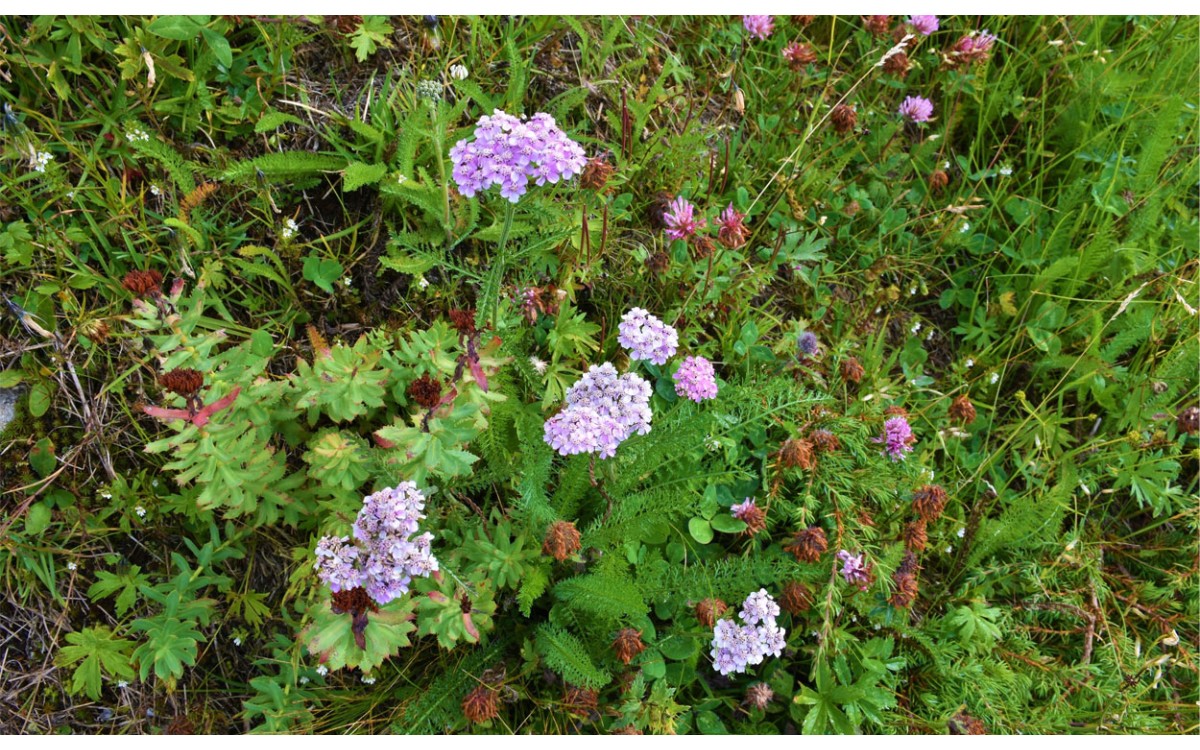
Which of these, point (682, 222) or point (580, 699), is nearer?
point (580, 699)

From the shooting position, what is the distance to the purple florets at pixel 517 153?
2369mm

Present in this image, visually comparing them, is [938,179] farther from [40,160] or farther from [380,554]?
[40,160]

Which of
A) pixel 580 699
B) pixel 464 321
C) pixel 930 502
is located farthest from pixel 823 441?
pixel 464 321

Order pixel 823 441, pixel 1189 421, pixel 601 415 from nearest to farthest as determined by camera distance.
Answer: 1. pixel 601 415
2. pixel 823 441
3. pixel 1189 421

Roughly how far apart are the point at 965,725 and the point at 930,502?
0.76 metres

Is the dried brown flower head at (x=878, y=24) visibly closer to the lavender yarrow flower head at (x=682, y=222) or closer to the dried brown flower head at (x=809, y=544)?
the lavender yarrow flower head at (x=682, y=222)

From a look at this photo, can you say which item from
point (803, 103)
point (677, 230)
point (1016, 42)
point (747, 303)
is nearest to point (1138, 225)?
point (1016, 42)

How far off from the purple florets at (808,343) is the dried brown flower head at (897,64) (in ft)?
4.02

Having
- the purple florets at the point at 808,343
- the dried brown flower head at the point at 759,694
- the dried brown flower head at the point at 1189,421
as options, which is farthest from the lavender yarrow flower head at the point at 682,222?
the dried brown flower head at the point at 1189,421

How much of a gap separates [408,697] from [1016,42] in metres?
4.20

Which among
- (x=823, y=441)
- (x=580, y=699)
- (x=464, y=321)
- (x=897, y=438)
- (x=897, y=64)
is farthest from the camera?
(x=897, y=64)

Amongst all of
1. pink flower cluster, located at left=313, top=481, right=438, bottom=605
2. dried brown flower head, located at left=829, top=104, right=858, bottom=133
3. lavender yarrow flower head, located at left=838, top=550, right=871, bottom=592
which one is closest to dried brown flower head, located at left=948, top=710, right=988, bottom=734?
lavender yarrow flower head, located at left=838, top=550, right=871, bottom=592

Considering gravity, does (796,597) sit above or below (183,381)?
below

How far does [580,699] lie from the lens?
256cm
